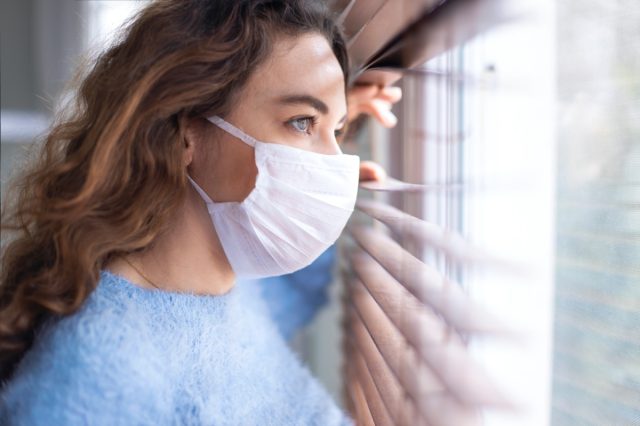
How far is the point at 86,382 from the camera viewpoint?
33.1 inches

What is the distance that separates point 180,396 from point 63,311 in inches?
9.3

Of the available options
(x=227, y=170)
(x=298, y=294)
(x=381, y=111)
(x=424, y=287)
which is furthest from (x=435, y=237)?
(x=298, y=294)

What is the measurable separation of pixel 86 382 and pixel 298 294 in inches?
36.8

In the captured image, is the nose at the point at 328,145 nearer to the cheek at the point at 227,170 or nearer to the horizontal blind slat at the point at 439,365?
the cheek at the point at 227,170

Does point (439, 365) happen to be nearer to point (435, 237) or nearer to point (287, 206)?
point (435, 237)

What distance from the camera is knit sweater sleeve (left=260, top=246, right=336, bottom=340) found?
5.49ft

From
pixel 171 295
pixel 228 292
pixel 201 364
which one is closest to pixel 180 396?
pixel 201 364

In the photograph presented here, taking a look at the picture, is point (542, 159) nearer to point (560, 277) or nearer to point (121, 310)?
point (560, 277)

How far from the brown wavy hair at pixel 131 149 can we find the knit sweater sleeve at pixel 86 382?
7cm

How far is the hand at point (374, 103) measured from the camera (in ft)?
4.20

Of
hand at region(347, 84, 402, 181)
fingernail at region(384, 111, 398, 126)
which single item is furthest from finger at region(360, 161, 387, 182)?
fingernail at region(384, 111, 398, 126)

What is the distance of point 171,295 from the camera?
3.48ft

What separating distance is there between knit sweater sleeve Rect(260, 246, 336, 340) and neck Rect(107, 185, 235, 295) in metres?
0.48

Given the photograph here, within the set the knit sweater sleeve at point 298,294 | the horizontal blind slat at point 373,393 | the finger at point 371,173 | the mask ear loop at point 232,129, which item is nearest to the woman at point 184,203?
the mask ear loop at point 232,129
